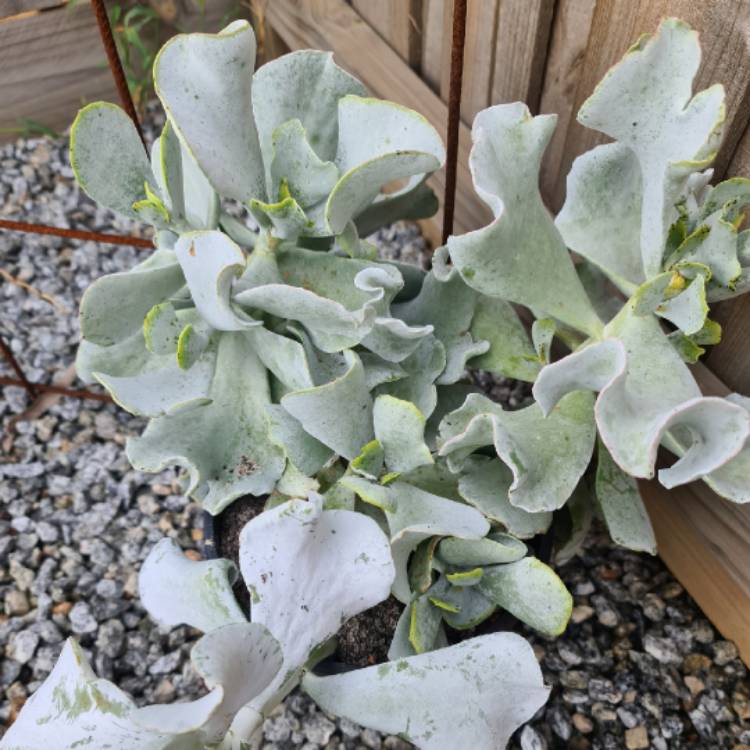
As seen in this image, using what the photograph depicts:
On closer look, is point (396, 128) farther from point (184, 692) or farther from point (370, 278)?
point (184, 692)

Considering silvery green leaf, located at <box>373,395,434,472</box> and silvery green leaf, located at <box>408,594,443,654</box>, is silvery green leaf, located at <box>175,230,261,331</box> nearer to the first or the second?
silvery green leaf, located at <box>373,395,434,472</box>

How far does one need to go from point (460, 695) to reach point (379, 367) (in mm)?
351

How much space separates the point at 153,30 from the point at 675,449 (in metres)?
1.66

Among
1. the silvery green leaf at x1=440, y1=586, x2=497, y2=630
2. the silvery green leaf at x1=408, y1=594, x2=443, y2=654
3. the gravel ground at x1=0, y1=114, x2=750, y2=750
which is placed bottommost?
the gravel ground at x1=0, y1=114, x2=750, y2=750

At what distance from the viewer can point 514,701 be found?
82cm

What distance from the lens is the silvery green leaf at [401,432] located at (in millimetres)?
850

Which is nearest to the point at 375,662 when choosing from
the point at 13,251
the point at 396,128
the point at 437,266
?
the point at 437,266

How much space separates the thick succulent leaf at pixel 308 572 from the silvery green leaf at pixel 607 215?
0.39 metres

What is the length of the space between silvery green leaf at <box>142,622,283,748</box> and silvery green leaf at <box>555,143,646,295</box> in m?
0.52

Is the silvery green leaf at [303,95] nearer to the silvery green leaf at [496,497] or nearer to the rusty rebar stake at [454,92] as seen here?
the rusty rebar stake at [454,92]

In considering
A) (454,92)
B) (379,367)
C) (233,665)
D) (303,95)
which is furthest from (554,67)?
(233,665)

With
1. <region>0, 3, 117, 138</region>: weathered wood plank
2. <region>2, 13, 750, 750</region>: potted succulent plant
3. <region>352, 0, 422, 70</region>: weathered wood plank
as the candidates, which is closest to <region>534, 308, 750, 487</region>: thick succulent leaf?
<region>2, 13, 750, 750</region>: potted succulent plant

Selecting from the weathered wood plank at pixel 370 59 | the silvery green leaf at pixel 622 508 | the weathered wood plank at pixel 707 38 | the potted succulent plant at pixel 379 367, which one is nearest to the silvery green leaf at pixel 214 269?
the potted succulent plant at pixel 379 367

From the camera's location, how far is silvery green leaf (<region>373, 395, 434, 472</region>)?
85 cm
